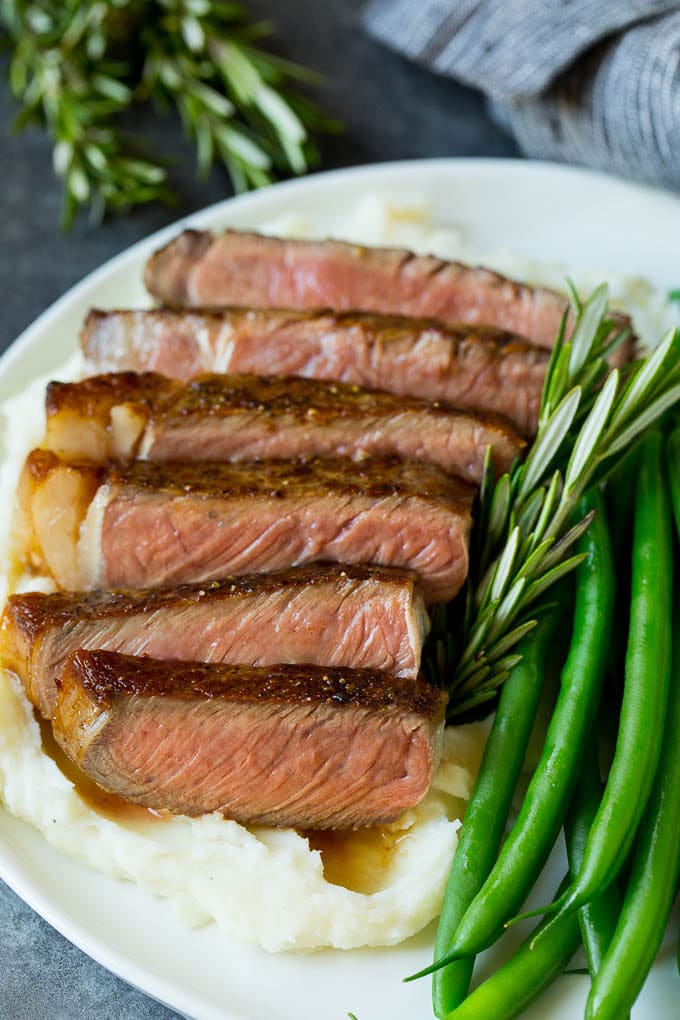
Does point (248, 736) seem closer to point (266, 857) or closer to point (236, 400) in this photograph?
point (266, 857)

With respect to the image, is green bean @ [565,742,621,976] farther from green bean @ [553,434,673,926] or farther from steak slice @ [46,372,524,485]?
steak slice @ [46,372,524,485]

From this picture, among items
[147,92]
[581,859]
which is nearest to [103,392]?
[581,859]

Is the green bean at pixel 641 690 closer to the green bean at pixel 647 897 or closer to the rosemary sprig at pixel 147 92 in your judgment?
the green bean at pixel 647 897

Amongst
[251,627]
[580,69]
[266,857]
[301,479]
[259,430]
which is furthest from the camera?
[580,69]

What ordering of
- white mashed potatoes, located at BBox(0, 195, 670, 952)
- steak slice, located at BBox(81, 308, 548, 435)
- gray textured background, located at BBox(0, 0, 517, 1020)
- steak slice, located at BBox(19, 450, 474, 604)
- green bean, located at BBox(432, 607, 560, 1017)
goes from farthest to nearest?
gray textured background, located at BBox(0, 0, 517, 1020)
steak slice, located at BBox(81, 308, 548, 435)
steak slice, located at BBox(19, 450, 474, 604)
white mashed potatoes, located at BBox(0, 195, 670, 952)
green bean, located at BBox(432, 607, 560, 1017)

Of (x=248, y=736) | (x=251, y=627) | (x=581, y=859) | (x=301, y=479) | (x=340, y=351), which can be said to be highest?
(x=340, y=351)

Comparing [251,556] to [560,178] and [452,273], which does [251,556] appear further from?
[560,178]

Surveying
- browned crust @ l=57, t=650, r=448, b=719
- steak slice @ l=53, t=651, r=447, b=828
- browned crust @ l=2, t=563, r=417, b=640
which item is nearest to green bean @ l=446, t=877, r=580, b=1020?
steak slice @ l=53, t=651, r=447, b=828
